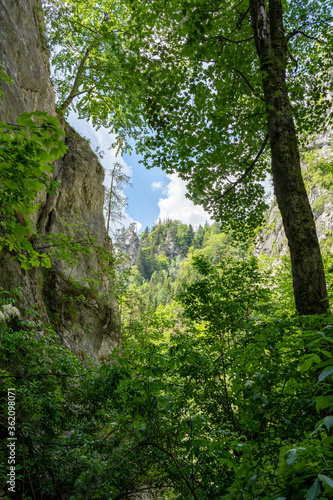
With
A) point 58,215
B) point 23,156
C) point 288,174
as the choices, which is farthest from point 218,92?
point 58,215

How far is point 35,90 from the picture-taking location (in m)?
8.60

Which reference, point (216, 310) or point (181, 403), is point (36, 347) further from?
point (216, 310)

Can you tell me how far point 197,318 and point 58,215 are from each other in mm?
7938

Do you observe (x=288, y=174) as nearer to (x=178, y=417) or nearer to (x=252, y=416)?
(x=252, y=416)

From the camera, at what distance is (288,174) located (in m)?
3.24

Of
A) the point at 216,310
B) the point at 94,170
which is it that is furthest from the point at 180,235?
the point at 216,310

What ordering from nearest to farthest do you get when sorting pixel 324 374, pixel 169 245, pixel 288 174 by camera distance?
pixel 324 374, pixel 288 174, pixel 169 245

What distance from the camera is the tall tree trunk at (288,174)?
2836 millimetres

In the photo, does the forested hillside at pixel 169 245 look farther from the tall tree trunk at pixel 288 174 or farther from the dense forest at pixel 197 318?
the tall tree trunk at pixel 288 174

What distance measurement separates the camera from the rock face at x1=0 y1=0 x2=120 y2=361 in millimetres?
6441

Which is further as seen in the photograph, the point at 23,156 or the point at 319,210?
the point at 319,210

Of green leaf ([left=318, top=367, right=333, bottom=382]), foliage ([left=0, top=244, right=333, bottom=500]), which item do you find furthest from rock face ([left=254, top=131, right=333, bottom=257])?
green leaf ([left=318, top=367, right=333, bottom=382])

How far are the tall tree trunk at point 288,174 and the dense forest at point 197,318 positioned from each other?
20mm

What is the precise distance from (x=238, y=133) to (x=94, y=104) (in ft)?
33.6
